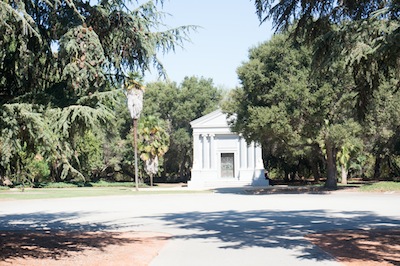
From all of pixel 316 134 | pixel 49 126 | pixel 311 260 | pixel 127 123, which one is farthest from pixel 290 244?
pixel 127 123

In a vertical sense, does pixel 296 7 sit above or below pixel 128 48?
above

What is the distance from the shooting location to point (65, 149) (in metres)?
9.01

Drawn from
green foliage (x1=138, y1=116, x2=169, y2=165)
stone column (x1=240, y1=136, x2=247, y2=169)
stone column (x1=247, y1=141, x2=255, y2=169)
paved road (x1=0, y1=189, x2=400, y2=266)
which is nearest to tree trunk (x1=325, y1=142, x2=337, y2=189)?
paved road (x1=0, y1=189, x2=400, y2=266)

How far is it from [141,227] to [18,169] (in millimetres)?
6764

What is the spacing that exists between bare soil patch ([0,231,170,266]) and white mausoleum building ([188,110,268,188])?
44366 mm

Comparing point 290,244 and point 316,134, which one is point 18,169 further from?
point 316,134

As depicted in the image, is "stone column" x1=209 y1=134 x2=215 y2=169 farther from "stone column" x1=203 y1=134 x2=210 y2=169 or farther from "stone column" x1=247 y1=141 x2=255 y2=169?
"stone column" x1=247 y1=141 x2=255 y2=169

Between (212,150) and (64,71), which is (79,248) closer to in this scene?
(64,71)

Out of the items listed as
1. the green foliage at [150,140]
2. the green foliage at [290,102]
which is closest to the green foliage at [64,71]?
the green foliage at [290,102]

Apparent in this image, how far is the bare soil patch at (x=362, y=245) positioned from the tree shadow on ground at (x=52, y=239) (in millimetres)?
4426

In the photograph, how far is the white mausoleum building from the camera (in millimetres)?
58344

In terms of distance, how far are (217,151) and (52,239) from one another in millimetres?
47118

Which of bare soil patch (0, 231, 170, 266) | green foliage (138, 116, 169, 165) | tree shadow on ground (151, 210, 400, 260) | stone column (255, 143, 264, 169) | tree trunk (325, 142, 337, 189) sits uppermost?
green foliage (138, 116, 169, 165)

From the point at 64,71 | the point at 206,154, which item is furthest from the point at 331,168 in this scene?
the point at 64,71
